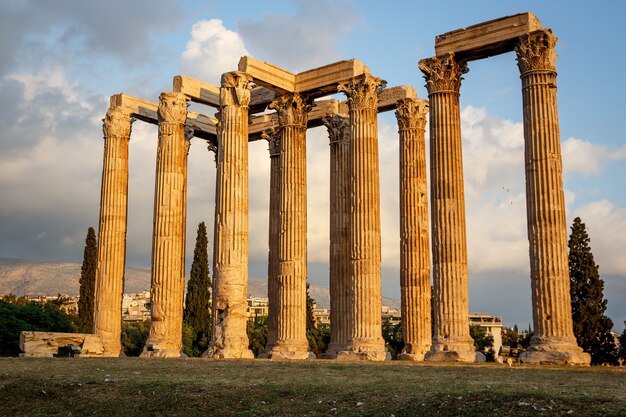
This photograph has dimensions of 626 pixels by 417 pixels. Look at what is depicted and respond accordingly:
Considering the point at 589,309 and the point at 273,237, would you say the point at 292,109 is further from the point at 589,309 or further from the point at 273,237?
the point at 589,309

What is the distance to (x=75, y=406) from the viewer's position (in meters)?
21.0

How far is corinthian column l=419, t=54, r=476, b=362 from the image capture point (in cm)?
3428

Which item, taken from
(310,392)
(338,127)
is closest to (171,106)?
(338,127)

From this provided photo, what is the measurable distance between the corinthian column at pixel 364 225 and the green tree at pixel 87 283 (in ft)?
113

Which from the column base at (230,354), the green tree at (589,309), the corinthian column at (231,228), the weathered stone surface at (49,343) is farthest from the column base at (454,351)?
the green tree at (589,309)

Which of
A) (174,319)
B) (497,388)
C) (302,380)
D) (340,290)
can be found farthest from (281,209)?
(497,388)

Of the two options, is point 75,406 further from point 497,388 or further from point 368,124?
point 368,124

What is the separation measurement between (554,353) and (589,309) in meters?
31.8

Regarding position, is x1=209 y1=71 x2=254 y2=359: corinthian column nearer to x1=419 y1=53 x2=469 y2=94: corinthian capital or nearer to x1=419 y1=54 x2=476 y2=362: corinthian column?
x1=419 y1=54 x2=476 y2=362: corinthian column

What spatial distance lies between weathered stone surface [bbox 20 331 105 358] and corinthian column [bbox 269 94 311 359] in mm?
10270

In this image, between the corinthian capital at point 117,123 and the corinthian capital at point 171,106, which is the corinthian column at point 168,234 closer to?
the corinthian capital at point 171,106

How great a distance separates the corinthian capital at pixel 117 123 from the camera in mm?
47344

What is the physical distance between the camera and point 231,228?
3941 cm

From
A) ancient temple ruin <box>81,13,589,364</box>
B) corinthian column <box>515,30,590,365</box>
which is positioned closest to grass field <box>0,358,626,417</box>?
corinthian column <box>515,30,590,365</box>
